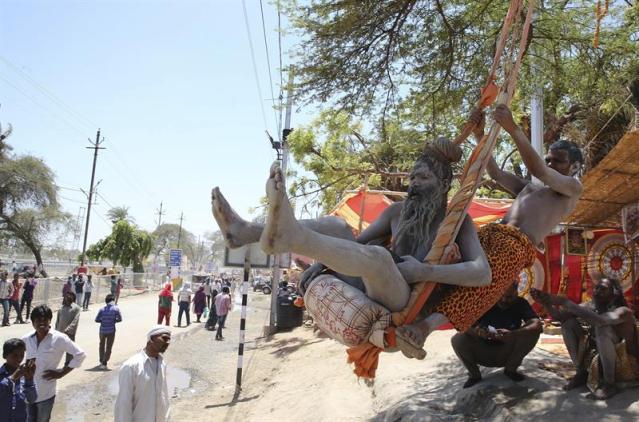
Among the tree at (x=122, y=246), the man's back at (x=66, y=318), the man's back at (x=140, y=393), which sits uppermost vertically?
the tree at (x=122, y=246)

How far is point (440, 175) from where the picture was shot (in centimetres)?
355

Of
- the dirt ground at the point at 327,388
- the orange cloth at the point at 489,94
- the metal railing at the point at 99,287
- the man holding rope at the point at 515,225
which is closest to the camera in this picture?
the man holding rope at the point at 515,225

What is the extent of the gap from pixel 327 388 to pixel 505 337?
148 inches

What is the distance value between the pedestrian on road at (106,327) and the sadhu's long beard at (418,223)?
8.64 meters

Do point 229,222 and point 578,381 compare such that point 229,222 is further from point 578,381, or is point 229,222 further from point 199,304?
point 199,304

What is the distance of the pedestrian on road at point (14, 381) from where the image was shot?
403cm

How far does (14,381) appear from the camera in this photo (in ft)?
13.8

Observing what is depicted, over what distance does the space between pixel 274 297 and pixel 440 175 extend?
13511 mm

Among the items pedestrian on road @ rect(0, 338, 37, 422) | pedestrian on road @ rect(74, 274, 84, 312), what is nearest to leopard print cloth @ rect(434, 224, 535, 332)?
pedestrian on road @ rect(0, 338, 37, 422)

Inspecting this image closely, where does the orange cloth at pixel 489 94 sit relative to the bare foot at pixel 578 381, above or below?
above

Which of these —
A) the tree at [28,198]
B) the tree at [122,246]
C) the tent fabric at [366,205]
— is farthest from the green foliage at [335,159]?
the tree at [122,246]

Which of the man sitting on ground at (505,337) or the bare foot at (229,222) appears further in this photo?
the man sitting on ground at (505,337)

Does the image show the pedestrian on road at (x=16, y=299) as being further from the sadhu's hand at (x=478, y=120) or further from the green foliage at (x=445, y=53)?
the sadhu's hand at (x=478, y=120)

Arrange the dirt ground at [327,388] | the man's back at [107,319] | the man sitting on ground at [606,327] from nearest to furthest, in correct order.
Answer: the man sitting on ground at [606,327], the dirt ground at [327,388], the man's back at [107,319]
